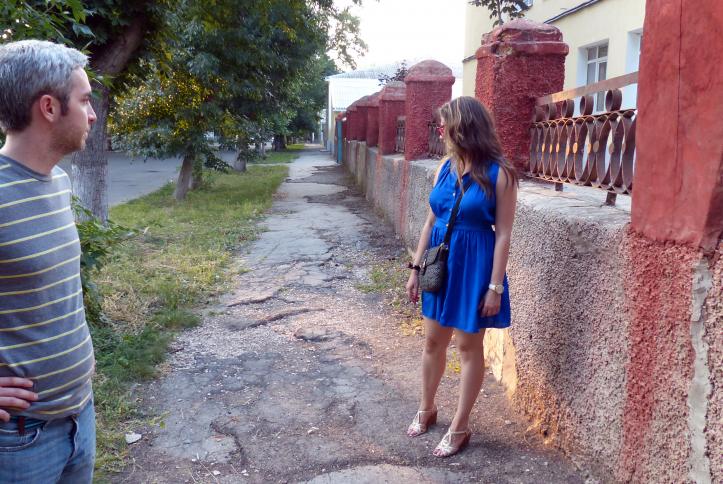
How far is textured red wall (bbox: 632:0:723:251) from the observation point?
1802 mm

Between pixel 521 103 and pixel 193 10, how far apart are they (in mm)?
5126

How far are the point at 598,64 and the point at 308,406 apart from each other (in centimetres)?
1005

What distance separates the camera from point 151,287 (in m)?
5.95

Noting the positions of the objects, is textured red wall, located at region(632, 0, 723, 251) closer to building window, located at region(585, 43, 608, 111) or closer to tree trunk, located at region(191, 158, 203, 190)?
building window, located at region(585, 43, 608, 111)

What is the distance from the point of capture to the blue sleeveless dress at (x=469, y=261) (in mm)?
2898

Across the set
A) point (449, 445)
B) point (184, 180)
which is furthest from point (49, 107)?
point (184, 180)

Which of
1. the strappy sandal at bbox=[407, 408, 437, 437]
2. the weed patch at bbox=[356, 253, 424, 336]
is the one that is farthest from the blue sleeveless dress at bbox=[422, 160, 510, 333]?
the weed patch at bbox=[356, 253, 424, 336]

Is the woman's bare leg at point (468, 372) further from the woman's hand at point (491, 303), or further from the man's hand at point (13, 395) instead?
the man's hand at point (13, 395)

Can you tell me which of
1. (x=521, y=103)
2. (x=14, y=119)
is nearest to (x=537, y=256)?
(x=521, y=103)

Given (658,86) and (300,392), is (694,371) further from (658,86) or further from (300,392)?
(300,392)

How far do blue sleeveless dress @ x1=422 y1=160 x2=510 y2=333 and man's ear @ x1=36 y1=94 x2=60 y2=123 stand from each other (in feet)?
5.83

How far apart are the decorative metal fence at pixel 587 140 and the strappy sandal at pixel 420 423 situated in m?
1.35

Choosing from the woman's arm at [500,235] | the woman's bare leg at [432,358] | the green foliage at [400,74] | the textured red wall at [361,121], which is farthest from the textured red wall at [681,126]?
the green foliage at [400,74]

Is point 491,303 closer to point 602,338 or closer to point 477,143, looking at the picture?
point 602,338
